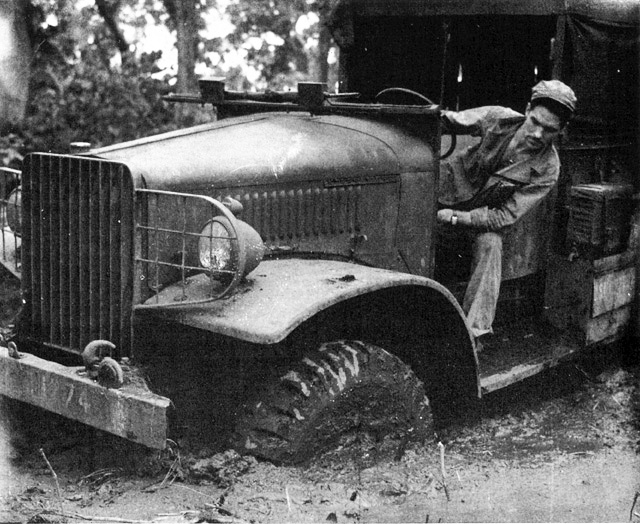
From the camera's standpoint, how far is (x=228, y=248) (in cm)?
355

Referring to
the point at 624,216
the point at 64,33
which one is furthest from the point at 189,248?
the point at 64,33

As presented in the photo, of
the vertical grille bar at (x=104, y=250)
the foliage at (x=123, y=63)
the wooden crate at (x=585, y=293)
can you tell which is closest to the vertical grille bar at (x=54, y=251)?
the vertical grille bar at (x=104, y=250)

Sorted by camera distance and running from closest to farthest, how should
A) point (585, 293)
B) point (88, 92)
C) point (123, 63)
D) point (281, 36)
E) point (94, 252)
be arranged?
point (94, 252), point (585, 293), point (88, 92), point (123, 63), point (281, 36)

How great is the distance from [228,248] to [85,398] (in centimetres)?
76

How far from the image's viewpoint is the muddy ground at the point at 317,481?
3.46 m

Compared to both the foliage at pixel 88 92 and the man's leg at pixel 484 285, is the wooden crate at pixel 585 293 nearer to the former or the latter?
the man's leg at pixel 484 285

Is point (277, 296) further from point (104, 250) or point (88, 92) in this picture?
point (88, 92)

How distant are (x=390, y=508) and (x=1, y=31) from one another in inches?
247

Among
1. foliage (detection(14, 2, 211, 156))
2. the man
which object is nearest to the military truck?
the man

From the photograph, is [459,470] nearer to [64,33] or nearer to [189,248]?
[189,248]

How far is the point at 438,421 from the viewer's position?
482 cm

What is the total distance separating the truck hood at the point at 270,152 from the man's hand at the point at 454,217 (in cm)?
29

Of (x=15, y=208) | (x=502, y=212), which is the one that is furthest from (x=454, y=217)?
(x=15, y=208)

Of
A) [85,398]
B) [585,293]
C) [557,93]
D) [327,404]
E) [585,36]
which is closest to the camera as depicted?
[85,398]
